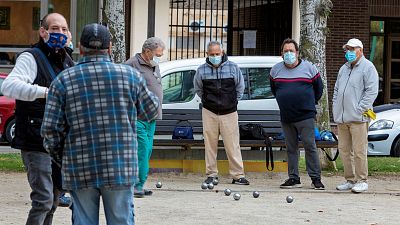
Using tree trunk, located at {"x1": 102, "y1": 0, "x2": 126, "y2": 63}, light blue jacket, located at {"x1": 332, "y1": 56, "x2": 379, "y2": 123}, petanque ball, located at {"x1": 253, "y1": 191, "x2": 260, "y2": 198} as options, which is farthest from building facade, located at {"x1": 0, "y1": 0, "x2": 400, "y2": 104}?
petanque ball, located at {"x1": 253, "y1": 191, "x2": 260, "y2": 198}

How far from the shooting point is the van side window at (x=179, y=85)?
49.6 feet

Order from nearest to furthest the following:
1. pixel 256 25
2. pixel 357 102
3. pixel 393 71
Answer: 1. pixel 357 102
2. pixel 256 25
3. pixel 393 71

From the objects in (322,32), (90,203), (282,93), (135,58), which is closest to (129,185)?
(90,203)

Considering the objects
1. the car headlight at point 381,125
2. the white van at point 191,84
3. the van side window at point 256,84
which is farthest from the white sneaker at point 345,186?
the car headlight at point 381,125

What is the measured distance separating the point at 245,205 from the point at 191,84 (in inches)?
197

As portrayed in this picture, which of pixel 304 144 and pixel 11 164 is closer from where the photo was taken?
pixel 304 144

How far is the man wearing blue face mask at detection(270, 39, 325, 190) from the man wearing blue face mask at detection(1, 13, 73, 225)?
17.8ft

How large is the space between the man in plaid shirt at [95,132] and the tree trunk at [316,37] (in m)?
9.04

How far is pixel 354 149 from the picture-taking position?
38.9 feet

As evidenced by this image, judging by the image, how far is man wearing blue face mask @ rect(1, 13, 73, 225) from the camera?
6.78m

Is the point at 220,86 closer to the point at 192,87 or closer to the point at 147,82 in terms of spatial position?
the point at 147,82

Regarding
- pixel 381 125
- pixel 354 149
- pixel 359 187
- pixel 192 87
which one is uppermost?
pixel 192 87

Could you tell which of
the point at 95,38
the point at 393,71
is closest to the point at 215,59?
the point at 95,38

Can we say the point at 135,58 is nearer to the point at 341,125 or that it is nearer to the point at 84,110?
the point at 341,125
